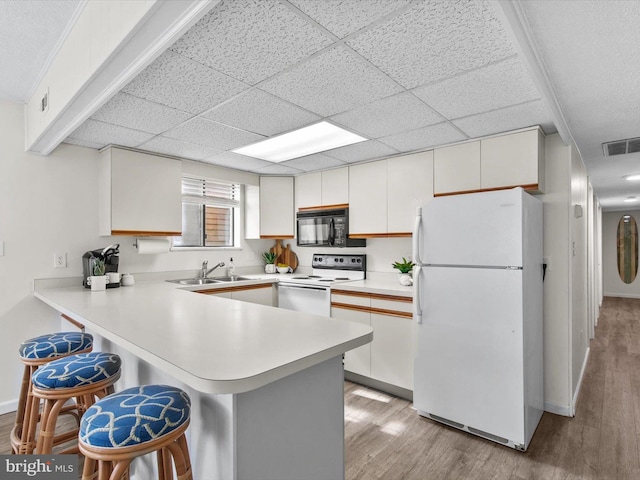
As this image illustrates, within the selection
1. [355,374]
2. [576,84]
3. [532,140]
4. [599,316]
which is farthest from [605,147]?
[599,316]

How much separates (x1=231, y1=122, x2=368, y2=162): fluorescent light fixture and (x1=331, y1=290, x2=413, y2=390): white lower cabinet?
1.38 m

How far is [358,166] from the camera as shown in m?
3.62

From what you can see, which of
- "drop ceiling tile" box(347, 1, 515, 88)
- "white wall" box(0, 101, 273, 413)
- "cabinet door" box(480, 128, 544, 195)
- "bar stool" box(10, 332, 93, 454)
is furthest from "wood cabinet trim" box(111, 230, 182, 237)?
"cabinet door" box(480, 128, 544, 195)

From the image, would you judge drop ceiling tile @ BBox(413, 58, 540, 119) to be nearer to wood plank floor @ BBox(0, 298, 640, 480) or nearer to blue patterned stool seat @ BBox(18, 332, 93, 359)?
wood plank floor @ BBox(0, 298, 640, 480)

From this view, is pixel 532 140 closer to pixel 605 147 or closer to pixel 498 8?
pixel 605 147

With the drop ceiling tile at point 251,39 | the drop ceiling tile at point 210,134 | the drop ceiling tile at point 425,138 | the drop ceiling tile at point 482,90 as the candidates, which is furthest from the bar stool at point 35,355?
the drop ceiling tile at point 425,138

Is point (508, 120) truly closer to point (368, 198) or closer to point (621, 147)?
point (368, 198)

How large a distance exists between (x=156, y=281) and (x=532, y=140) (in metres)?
3.52

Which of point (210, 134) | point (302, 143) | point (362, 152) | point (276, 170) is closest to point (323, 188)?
point (276, 170)

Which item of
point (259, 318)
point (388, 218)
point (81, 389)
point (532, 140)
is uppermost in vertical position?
point (532, 140)

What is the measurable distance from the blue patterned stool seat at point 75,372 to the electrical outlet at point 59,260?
1667 mm

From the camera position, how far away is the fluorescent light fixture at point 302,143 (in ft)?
8.90

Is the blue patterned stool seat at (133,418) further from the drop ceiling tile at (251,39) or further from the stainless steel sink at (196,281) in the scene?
the stainless steel sink at (196,281)

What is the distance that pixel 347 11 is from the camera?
130 centimetres
